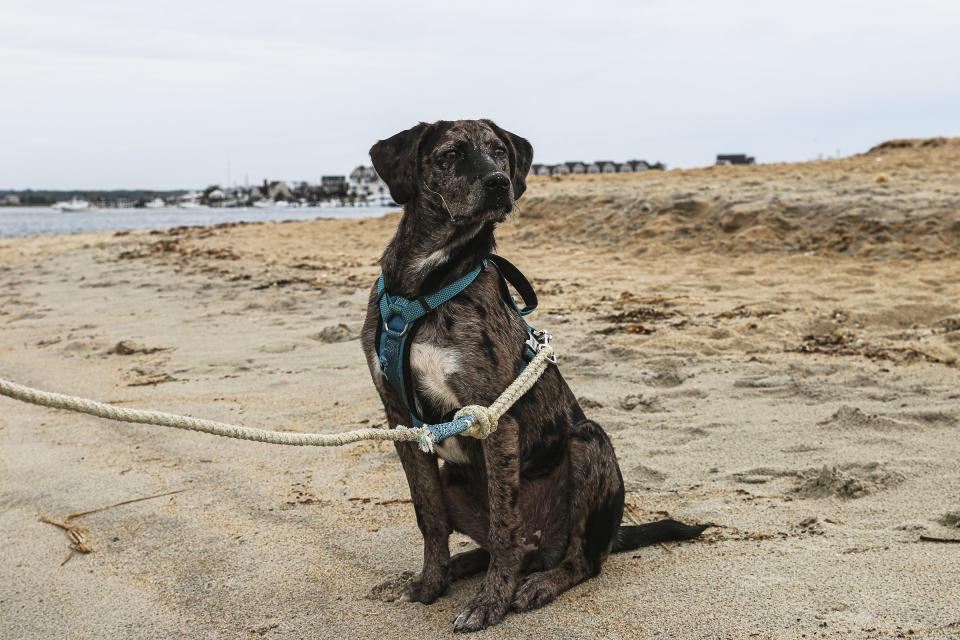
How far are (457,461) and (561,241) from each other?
409 inches

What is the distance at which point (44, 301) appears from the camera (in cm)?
1098

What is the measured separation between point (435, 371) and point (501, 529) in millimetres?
622

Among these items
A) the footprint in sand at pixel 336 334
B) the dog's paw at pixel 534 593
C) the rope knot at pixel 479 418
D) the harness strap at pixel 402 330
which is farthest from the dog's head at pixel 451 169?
the footprint in sand at pixel 336 334

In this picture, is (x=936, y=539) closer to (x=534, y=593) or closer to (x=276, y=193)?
(x=534, y=593)

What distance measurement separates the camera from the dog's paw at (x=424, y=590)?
311cm

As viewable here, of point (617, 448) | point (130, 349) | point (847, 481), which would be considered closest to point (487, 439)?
point (617, 448)

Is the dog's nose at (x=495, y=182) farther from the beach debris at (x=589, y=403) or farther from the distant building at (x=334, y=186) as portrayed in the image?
the distant building at (x=334, y=186)

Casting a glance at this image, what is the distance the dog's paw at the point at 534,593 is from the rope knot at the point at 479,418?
633mm

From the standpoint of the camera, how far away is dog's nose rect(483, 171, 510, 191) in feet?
10.4

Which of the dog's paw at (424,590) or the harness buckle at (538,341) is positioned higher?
the harness buckle at (538,341)

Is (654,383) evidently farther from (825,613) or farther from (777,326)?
(825,613)

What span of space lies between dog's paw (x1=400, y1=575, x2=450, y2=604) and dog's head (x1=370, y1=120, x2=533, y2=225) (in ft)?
4.49

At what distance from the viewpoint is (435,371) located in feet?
9.64

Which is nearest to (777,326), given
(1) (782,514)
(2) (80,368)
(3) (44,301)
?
(1) (782,514)
